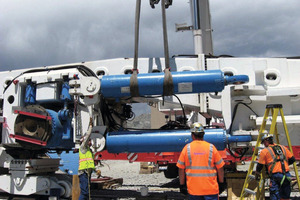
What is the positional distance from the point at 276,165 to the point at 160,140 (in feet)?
6.11

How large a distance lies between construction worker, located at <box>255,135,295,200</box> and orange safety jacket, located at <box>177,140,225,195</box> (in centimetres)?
176

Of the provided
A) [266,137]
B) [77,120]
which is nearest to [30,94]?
[77,120]

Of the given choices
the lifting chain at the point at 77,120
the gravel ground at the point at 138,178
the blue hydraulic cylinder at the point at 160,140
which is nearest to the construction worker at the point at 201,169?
the blue hydraulic cylinder at the point at 160,140

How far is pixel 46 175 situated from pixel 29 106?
1.51 meters

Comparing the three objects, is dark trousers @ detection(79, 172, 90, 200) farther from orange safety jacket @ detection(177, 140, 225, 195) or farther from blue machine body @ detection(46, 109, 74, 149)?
orange safety jacket @ detection(177, 140, 225, 195)

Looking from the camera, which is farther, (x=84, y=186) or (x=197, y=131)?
(x=84, y=186)

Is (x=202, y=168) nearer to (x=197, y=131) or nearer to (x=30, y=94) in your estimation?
(x=197, y=131)

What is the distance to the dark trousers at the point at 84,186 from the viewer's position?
5375 mm

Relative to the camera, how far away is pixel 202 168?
370 centimetres

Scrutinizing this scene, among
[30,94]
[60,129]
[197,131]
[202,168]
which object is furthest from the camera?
[30,94]

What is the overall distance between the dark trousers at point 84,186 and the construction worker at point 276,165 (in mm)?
2739

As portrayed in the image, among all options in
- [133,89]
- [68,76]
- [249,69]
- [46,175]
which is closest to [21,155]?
[46,175]

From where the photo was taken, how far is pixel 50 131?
5895 mm

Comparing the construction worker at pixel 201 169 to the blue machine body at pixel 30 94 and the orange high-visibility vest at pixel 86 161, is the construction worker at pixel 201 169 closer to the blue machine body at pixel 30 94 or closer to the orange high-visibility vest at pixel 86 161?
the orange high-visibility vest at pixel 86 161
